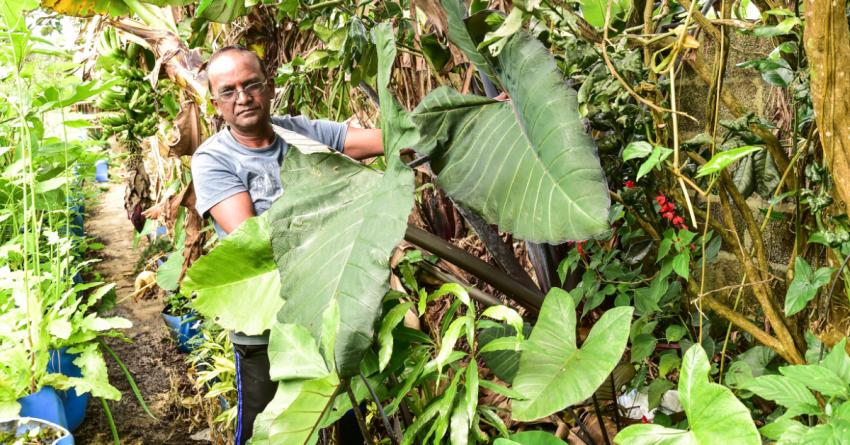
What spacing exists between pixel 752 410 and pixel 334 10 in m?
1.17

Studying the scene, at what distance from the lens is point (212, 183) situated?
146 cm

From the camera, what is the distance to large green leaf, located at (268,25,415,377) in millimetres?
892

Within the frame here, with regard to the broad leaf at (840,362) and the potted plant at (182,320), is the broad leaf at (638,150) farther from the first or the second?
the potted plant at (182,320)

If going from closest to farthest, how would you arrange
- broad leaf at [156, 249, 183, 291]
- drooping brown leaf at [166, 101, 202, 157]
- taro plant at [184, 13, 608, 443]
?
1. taro plant at [184, 13, 608, 443]
2. drooping brown leaf at [166, 101, 202, 157]
3. broad leaf at [156, 249, 183, 291]

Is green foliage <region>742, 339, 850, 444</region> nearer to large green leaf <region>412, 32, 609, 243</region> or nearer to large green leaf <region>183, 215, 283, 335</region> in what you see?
large green leaf <region>412, 32, 609, 243</region>

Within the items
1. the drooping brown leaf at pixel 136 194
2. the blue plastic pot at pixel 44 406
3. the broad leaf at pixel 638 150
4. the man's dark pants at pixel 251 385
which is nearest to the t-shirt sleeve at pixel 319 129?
the man's dark pants at pixel 251 385

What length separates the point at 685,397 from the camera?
0.86m

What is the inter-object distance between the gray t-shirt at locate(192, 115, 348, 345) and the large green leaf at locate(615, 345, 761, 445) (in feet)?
2.76

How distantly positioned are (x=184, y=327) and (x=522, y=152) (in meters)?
2.12

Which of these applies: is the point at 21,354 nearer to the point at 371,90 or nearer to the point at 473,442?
the point at 371,90

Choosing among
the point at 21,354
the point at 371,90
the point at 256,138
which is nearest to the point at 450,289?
the point at 256,138

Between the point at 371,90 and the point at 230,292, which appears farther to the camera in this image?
the point at 371,90

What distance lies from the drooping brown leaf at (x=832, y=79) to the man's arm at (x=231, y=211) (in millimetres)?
1040

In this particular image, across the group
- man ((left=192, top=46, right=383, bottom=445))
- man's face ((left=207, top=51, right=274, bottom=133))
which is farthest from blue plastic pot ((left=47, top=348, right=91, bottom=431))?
man's face ((left=207, top=51, right=274, bottom=133))
